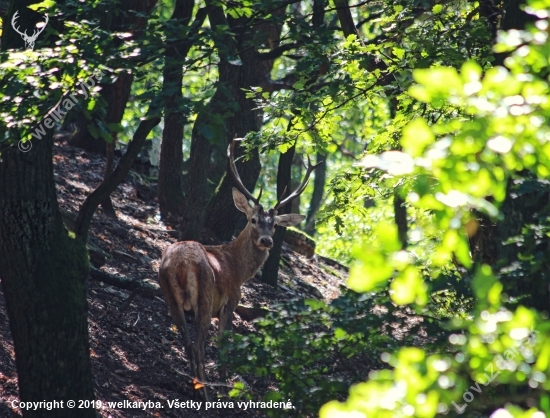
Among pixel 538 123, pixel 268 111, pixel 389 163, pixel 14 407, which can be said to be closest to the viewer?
pixel 389 163

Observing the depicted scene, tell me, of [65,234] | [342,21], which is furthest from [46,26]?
[342,21]

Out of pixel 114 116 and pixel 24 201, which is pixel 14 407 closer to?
pixel 24 201

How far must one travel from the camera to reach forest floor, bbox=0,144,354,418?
8.48 meters

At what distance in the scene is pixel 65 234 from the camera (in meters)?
6.68

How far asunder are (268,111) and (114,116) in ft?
19.5

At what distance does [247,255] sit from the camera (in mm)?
11195

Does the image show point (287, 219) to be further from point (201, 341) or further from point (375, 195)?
point (201, 341)

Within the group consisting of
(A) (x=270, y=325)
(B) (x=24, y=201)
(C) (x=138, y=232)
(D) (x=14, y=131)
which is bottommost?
(C) (x=138, y=232)

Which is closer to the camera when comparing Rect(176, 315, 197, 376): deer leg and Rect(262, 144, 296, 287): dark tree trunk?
Rect(176, 315, 197, 376): deer leg

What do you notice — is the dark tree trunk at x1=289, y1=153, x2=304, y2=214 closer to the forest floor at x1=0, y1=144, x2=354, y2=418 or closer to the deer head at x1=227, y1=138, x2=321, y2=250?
the forest floor at x1=0, y1=144, x2=354, y2=418

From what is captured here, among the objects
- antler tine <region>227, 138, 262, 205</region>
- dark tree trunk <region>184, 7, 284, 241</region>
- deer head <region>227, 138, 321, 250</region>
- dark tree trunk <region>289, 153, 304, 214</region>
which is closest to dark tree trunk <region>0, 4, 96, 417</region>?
deer head <region>227, 138, 321, 250</region>

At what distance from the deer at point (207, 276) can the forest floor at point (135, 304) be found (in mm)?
412

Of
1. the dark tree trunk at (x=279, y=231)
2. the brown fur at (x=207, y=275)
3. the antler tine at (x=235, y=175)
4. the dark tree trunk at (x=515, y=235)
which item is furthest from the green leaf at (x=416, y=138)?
the dark tree trunk at (x=279, y=231)

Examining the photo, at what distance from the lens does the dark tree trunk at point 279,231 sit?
13547mm
